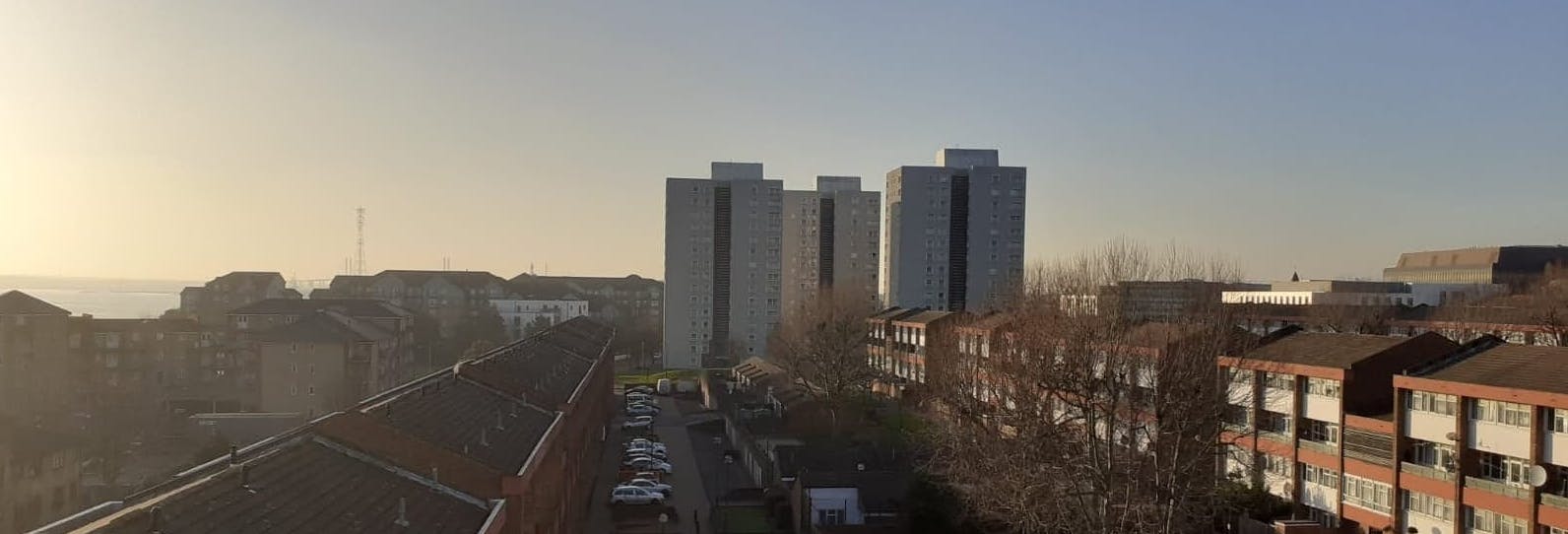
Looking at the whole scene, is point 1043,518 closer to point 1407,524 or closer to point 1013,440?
point 1013,440

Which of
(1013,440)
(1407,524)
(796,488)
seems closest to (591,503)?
(796,488)

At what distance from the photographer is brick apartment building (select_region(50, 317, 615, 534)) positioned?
9.01 metres

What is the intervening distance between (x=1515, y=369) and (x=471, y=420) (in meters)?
20.7

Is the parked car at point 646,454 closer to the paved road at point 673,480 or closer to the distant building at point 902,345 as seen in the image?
the paved road at point 673,480

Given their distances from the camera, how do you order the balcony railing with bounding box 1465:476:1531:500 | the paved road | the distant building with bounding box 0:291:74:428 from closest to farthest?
the balcony railing with bounding box 1465:476:1531:500 → the paved road → the distant building with bounding box 0:291:74:428

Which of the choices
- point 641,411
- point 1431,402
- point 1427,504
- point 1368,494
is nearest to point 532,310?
point 641,411

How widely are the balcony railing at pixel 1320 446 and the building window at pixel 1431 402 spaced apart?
2296 mm

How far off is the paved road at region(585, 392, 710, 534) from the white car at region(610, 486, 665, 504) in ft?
1.19

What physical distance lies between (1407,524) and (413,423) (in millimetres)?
20832

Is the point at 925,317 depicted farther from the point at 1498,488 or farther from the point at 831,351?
the point at 1498,488

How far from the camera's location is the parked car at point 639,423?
148 feet

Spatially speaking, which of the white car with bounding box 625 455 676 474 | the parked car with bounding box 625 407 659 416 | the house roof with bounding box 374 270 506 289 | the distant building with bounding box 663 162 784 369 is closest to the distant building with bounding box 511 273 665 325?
the house roof with bounding box 374 270 506 289

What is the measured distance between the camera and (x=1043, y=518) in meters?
22.4

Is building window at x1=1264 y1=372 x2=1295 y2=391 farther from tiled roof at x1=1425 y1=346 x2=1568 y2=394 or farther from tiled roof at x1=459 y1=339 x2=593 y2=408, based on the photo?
tiled roof at x1=459 y1=339 x2=593 y2=408
